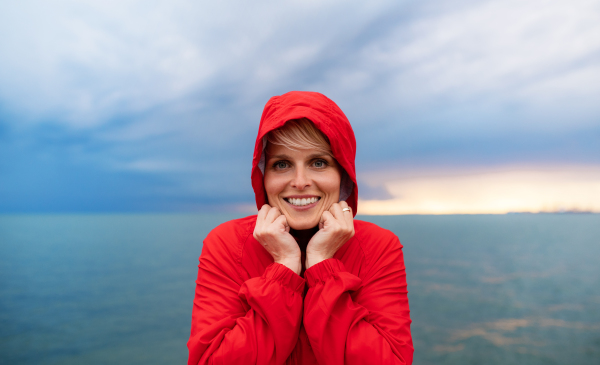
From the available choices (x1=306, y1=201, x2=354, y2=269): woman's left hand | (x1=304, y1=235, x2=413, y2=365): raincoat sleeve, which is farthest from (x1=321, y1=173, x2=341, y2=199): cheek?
(x1=304, y1=235, x2=413, y2=365): raincoat sleeve

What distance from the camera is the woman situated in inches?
82.7

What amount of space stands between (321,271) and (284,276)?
27cm

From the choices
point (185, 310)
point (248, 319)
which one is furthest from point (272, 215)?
point (185, 310)

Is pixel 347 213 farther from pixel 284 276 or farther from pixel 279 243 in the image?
pixel 284 276

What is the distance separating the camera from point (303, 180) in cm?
247

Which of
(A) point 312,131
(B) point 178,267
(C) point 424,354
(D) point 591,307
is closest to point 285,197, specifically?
(A) point 312,131

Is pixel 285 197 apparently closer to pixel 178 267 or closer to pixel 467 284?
pixel 467 284

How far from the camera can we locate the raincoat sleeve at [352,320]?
208cm

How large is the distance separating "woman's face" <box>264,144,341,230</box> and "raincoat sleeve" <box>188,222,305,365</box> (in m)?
0.48

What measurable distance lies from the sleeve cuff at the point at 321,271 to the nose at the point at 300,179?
58 centimetres

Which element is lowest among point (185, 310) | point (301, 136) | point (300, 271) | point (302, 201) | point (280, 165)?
point (185, 310)

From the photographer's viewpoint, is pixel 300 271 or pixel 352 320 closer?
pixel 352 320

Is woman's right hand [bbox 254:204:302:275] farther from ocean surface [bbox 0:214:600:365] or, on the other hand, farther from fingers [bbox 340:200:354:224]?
ocean surface [bbox 0:214:600:365]

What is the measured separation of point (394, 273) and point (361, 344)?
0.68 m
